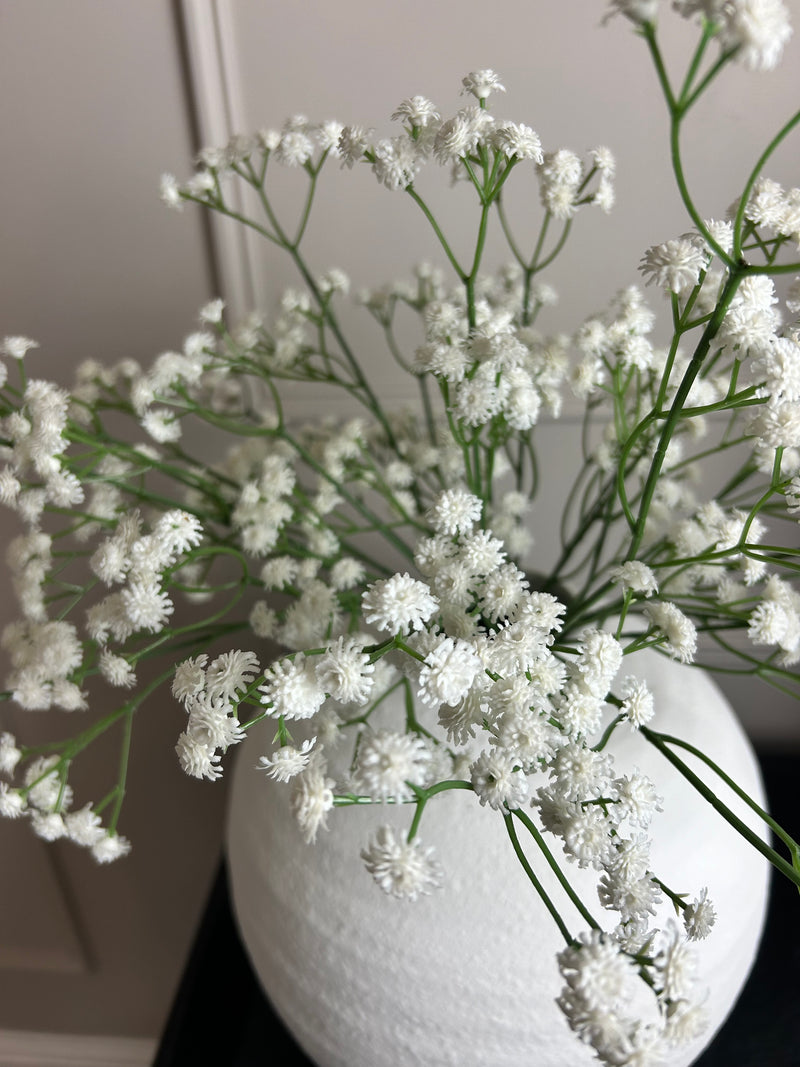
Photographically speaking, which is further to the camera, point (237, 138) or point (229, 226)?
point (229, 226)

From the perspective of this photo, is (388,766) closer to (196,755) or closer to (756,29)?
(196,755)

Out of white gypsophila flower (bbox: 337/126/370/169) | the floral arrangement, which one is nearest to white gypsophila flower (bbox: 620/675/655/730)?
the floral arrangement

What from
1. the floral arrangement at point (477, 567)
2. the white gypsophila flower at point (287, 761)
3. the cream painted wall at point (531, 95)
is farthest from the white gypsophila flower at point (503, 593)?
the cream painted wall at point (531, 95)

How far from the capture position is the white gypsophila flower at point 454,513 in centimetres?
43

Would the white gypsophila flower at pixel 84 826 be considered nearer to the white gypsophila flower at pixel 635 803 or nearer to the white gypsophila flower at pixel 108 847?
the white gypsophila flower at pixel 108 847

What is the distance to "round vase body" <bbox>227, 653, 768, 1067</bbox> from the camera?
48 centimetres

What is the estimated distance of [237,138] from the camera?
1.73 feet

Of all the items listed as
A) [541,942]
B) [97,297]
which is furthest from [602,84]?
[541,942]

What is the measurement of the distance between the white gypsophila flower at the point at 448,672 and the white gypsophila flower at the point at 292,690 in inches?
2.1

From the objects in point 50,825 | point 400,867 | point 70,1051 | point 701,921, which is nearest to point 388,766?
point 400,867

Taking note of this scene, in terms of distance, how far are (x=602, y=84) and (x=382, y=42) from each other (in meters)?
0.19

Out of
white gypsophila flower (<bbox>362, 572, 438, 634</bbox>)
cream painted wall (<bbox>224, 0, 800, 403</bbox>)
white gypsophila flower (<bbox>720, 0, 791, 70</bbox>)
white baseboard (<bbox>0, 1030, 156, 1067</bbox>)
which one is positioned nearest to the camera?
white gypsophila flower (<bbox>720, 0, 791, 70</bbox>)

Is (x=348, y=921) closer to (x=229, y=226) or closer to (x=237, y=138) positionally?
(x=237, y=138)

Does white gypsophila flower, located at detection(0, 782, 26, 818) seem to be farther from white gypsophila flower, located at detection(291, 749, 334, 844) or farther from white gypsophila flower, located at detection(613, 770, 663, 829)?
white gypsophila flower, located at detection(613, 770, 663, 829)
